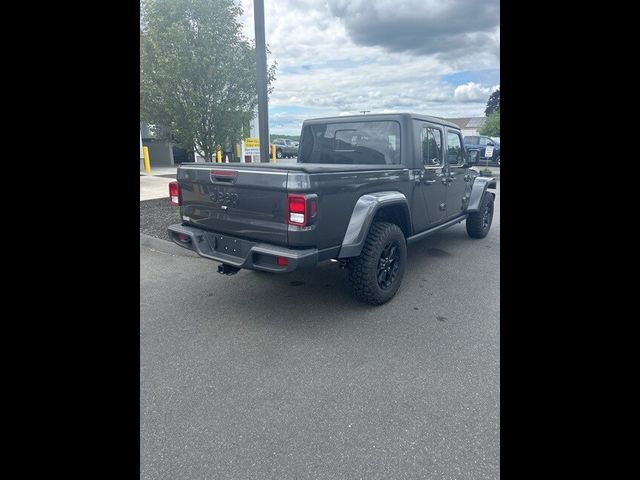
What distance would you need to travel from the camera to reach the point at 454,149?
18.1 ft

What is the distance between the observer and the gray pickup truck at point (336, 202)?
3.14 metres

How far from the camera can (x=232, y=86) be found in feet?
24.6

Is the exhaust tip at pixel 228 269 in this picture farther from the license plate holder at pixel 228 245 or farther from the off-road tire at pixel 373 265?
the off-road tire at pixel 373 265

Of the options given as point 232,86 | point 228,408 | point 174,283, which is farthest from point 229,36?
point 228,408

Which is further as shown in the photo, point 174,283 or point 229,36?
point 229,36

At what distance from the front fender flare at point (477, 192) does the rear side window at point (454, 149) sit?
0.76m

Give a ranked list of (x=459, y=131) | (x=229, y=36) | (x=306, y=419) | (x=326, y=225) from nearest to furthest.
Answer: (x=306, y=419)
(x=326, y=225)
(x=459, y=131)
(x=229, y=36)

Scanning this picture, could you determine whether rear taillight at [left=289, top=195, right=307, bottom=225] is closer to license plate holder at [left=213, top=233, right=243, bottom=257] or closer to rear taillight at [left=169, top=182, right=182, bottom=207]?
license plate holder at [left=213, top=233, right=243, bottom=257]

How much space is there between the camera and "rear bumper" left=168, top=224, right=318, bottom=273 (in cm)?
313

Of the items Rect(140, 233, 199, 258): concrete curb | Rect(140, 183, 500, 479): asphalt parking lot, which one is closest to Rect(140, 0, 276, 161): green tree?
Rect(140, 233, 199, 258): concrete curb

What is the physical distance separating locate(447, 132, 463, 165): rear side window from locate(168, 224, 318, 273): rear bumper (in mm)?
3035
